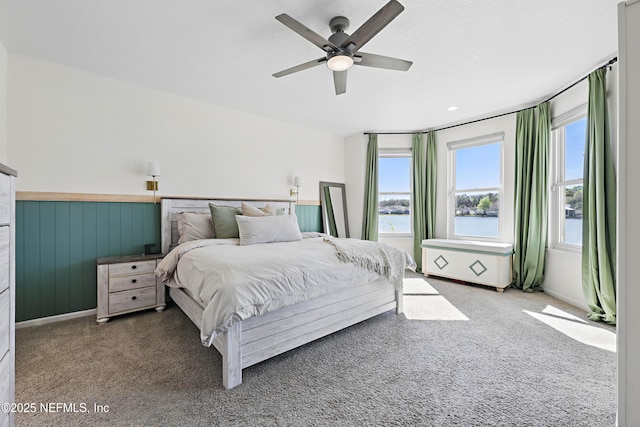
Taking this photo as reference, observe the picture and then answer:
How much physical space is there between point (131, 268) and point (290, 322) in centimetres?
181

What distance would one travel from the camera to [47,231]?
2.48 m

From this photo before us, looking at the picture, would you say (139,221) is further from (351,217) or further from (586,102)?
(586,102)

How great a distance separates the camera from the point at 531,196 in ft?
11.3

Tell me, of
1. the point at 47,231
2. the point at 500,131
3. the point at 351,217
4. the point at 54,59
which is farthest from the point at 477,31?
the point at 47,231

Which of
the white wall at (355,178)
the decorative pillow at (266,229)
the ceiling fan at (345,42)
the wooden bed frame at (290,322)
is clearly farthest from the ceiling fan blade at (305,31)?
the white wall at (355,178)

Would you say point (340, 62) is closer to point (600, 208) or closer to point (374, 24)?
point (374, 24)

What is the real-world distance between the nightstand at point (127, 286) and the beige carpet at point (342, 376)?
0.52ft

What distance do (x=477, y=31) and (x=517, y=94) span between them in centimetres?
163

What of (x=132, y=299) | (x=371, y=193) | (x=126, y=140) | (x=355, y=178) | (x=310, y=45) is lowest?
(x=132, y=299)

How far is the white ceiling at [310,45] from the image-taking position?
5.95 ft

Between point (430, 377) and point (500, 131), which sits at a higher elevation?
point (500, 131)

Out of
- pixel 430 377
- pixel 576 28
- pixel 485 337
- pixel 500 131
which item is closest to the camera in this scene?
pixel 430 377

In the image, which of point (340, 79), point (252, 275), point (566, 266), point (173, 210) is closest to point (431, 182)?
point (566, 266)

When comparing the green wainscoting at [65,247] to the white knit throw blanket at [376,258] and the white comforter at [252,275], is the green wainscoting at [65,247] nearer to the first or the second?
the white comforter at [252,275]
